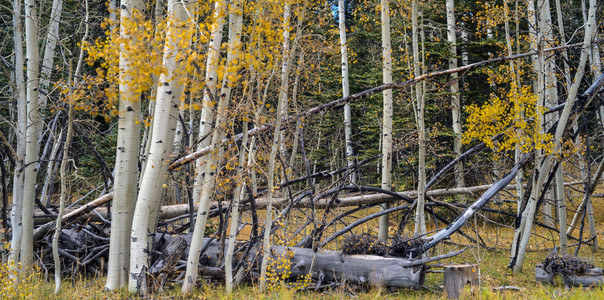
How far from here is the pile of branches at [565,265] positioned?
20.4 feet

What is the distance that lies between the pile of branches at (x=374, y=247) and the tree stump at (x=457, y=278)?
28.8 inches

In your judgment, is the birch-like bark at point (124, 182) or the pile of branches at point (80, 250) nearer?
the birch-like bark at point (124, 182)

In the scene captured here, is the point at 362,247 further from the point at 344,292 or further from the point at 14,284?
the point at 14,284

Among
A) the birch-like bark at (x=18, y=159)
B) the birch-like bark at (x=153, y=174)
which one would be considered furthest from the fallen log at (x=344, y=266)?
the birch-like bark at (x=18, y=159)

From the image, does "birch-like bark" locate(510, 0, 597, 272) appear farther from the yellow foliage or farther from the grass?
the yellow foliage

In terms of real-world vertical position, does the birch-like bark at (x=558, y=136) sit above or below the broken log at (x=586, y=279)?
above

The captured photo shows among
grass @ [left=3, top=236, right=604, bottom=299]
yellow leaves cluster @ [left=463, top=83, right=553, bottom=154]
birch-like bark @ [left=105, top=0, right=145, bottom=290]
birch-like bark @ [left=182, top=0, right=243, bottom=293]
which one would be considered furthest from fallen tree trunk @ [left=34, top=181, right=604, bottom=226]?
birch-like bark @ [left=182, top=0, right=243, bottom=293]

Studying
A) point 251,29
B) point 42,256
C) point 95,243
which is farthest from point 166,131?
point 42,256

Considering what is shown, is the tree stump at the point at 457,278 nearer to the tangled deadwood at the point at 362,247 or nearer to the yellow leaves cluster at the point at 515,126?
the tangled deadwood at the point at 362,247

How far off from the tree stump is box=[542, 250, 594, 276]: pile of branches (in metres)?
1.67

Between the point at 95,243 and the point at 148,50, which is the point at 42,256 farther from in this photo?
the point at 148,50

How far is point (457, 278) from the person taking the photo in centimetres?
556

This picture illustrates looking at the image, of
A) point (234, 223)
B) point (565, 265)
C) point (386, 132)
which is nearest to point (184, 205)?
point (234, 223)

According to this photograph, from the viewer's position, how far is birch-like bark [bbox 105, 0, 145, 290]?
5.74m
